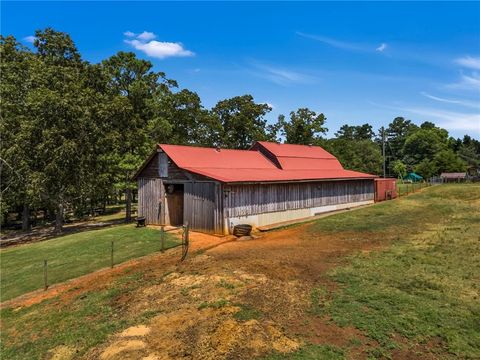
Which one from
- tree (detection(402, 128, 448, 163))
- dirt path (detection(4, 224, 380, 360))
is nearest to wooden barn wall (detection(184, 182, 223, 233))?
dirt path (detection(4, 224, 380, 360))

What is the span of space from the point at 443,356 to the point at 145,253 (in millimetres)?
13040

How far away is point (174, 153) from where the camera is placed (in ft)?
74.4

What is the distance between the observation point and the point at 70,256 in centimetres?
1698

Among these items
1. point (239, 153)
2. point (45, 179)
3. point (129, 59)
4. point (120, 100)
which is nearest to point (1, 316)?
point (45, 179)

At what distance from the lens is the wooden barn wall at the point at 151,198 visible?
23453 millimetres

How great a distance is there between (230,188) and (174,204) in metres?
5.84

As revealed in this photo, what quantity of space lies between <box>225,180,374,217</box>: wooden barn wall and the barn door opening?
524 cm

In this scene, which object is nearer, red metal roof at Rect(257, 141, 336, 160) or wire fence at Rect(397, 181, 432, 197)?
red metal roof at Rect(257, 141, 336, 160)

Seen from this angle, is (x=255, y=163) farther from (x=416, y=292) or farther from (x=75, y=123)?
(x=416, y=292)

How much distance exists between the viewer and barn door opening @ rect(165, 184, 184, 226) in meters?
23.2

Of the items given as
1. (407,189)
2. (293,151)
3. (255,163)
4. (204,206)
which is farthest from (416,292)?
(407,189)

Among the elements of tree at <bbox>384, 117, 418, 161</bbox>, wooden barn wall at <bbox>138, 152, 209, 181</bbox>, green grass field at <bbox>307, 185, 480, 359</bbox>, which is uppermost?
tree at <bbox>384, 117, 418, 161</bbox>

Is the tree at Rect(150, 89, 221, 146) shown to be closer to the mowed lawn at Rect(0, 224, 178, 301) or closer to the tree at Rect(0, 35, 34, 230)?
the tree at Rect(0, 35, 34, 230)

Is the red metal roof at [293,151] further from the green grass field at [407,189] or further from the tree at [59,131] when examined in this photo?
the tree at [59,131]
